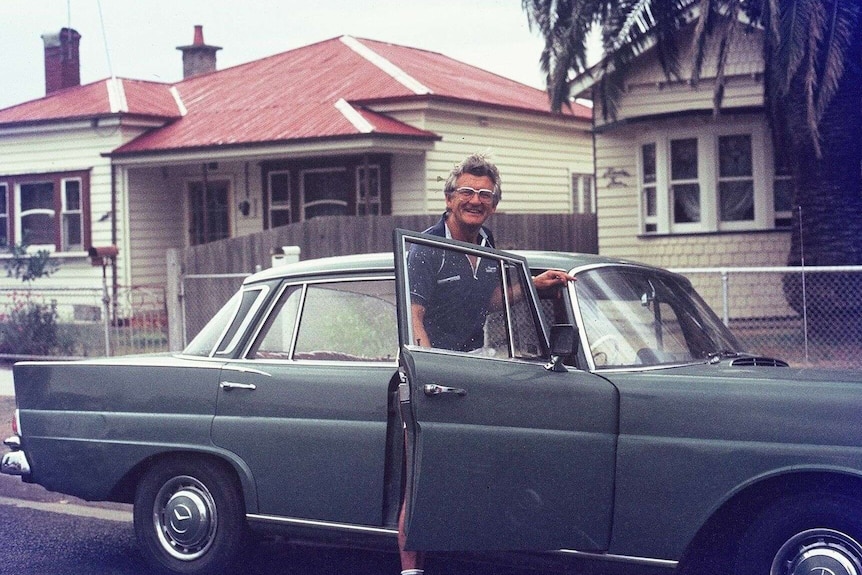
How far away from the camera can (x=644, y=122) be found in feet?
59.6

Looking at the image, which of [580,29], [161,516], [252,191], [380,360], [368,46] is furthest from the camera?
[368,46]

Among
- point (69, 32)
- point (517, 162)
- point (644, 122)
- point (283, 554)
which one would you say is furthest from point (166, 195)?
point (283, 554)

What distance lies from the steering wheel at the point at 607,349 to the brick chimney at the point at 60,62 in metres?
21.4

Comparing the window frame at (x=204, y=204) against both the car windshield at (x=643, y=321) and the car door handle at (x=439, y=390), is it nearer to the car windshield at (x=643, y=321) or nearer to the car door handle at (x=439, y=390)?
the car windshield at (x=643, y=321)

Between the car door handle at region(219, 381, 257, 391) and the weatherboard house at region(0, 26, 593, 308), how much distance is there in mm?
13020

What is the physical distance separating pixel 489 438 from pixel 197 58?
23.9 m

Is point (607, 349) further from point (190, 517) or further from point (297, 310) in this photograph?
point (190, 517)

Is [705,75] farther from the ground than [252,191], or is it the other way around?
[705,75]

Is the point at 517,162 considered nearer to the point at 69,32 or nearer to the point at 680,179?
the point at 680,179

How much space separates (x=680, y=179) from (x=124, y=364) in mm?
13188

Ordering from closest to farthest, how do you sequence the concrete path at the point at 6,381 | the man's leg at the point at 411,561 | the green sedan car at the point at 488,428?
the green sedan car at the point at 488,428 < the man's leg at the point at 411,561 < the concrete path at the point at 6,381

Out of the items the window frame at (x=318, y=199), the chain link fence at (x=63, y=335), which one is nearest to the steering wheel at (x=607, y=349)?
the chain link fence at (x=63, y=335)

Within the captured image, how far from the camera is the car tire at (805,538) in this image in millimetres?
4453

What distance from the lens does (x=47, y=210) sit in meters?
22.6
